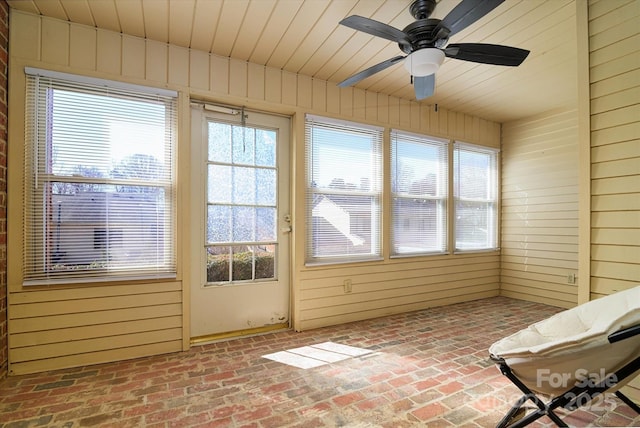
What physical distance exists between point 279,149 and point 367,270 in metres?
1.70

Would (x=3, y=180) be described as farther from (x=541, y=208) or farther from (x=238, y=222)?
(x=541, y=208)

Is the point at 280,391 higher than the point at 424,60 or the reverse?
the reverse

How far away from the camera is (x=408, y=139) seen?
3912 mm

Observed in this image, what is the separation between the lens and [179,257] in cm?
269

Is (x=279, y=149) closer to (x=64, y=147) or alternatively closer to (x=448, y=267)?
(x=64, y=147)

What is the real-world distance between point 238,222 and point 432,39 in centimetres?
224

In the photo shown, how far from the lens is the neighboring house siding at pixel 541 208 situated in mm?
3986

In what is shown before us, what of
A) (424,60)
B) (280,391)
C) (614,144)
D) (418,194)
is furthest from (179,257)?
(614,144)

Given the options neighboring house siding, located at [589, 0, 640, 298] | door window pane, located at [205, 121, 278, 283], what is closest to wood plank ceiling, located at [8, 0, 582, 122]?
neighboring house siding, located at [589, 0, 640, 298]

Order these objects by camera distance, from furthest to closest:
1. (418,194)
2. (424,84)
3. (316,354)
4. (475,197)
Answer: (475,197)
(418,194)
(316,354)
(424,84)

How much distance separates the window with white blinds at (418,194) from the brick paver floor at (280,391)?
137 centimetres

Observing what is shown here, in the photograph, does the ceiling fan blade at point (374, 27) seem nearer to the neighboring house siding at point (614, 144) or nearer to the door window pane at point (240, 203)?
the neighboring house siding at point (614, 144)

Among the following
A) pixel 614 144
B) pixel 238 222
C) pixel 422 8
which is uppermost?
pixel 422 8

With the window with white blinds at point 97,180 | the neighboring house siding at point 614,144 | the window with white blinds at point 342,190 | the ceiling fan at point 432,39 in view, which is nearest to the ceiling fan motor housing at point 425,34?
the ceiling fan at point 432,39
